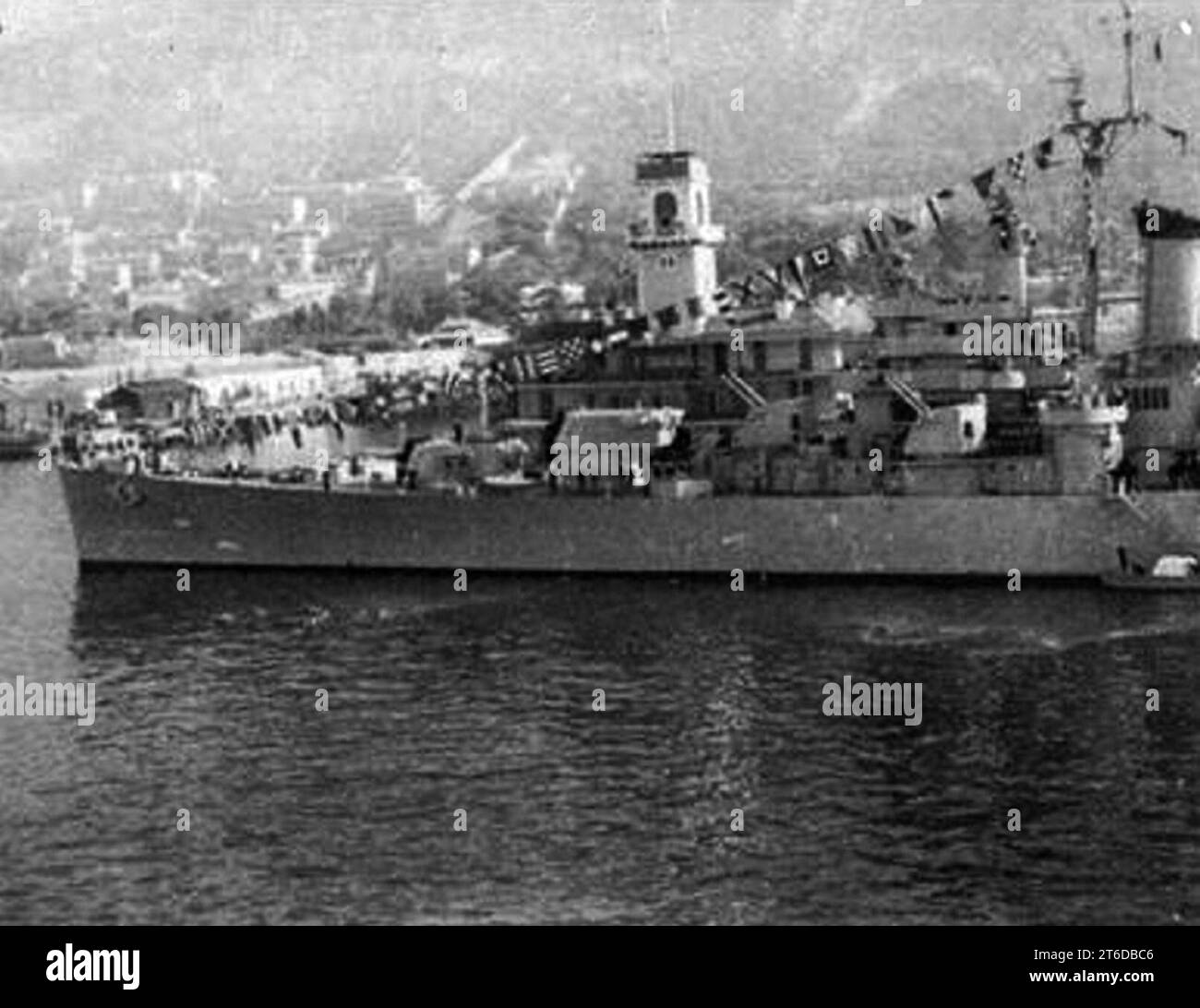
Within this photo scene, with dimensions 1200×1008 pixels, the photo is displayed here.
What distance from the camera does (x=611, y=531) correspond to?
35.0 metres

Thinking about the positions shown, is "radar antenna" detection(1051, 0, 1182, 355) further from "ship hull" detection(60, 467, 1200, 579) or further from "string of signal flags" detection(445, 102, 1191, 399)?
"ship hull" detection(60, 467, 1200, 579)

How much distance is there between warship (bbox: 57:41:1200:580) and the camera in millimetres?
33062


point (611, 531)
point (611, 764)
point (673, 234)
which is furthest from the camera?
point (673, 234)

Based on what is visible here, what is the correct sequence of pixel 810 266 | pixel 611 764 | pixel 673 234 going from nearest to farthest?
1. pixel 611 764
2. pixel 810 266
3. pixel 673 234

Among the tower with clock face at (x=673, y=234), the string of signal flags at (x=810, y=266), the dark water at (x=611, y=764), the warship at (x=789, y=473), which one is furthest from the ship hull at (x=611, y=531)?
the tower with clock face at (x=673, y=234)

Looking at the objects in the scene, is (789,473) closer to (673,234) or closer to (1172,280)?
(1172,280)

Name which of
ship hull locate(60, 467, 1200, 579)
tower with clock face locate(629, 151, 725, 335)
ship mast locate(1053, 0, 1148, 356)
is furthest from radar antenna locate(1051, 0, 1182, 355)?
tower with clock face locate(629, 151, 725, 335)

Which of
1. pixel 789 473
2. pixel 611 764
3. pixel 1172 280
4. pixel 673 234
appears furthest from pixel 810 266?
pixel 611 764

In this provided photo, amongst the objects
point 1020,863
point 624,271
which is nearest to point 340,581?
point 1020,863

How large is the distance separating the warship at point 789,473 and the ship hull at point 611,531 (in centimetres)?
4

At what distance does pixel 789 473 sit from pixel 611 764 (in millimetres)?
15766

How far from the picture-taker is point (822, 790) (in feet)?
62.0

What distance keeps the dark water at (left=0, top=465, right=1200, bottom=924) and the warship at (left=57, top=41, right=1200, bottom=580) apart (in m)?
1.85
